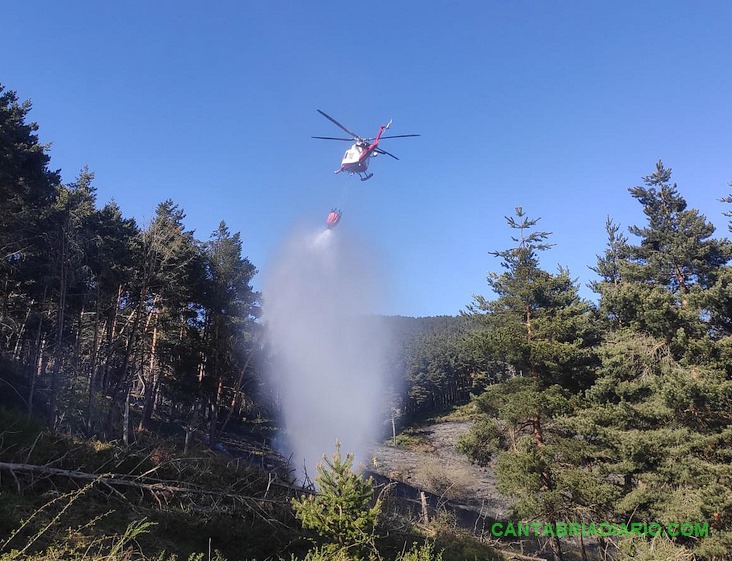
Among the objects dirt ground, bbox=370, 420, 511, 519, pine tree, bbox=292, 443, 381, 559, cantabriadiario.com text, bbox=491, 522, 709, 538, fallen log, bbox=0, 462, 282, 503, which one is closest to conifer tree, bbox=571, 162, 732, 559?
cantabriadiario.com text, bbox=491, 522, 709, 538

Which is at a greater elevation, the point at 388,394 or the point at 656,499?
the point at 656,499

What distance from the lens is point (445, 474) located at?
44344 mm

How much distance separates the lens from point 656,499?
15438mm

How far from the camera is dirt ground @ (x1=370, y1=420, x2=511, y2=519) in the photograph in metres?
40.5

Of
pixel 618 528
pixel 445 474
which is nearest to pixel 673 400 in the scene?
pixel 618 528

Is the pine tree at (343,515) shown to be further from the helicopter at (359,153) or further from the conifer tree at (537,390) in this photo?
the helicopter at (359,153)

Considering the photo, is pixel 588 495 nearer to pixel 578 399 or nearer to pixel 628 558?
pixel 578 399

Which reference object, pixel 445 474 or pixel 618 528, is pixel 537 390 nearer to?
pixel 618 528

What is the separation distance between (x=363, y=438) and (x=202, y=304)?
4352 cm

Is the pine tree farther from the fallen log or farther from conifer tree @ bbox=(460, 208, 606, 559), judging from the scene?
conifer tree @ bbox=(460, 208, 606, 559)

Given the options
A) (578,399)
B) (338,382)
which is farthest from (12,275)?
(338,382)

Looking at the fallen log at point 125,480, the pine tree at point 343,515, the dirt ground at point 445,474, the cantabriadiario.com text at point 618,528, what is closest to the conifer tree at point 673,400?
the cantabriadiario.com text at point 618,528

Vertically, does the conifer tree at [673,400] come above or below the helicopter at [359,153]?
below

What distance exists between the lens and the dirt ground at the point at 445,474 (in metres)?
40.5
